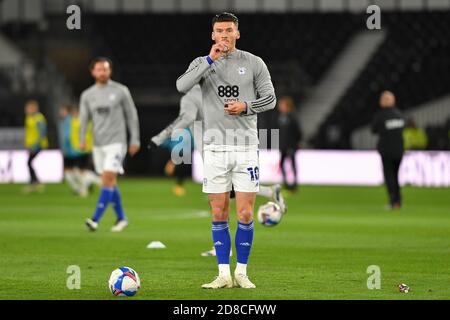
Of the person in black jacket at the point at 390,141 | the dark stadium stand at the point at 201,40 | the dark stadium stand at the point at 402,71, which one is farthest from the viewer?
the dark stadium stand at the point at 201,40

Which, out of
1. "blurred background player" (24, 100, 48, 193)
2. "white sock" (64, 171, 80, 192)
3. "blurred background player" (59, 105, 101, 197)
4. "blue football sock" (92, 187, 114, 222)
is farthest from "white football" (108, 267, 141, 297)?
"blurred background player" (24, 100, 48, 193)

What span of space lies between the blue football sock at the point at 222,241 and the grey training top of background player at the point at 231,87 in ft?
2.50

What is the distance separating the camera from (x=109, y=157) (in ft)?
52.7

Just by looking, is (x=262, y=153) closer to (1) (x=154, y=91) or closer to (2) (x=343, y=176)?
(2) (x=343, y=176)

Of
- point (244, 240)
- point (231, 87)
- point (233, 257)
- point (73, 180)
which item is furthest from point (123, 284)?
point (73, 180)

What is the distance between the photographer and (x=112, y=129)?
53.2ft

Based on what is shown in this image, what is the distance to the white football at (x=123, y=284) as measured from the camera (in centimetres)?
938

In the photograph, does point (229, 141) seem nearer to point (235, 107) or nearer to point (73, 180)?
point (235, 107)

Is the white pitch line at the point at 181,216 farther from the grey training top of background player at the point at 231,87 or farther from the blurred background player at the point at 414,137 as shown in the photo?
the blurred background player at the point at 414,137

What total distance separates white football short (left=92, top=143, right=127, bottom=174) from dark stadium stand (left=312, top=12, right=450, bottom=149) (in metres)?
23.2

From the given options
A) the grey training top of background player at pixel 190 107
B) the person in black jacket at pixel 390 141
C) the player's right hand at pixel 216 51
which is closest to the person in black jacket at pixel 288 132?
the person in black jacket at pixel 390 141

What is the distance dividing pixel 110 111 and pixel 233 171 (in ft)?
20.8

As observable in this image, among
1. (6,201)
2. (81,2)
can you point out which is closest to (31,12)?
(81,2)

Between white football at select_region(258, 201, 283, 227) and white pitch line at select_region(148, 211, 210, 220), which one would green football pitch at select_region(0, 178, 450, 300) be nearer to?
white pitch line at select_region(148, 211, 210, 220)
